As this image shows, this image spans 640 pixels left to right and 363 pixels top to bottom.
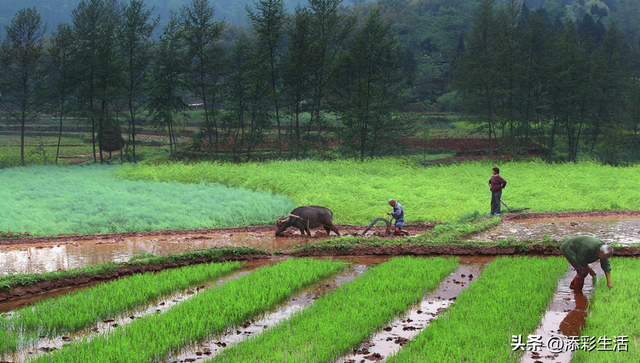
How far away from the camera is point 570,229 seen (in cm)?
1956

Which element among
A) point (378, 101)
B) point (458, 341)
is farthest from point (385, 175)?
point (458, 341)

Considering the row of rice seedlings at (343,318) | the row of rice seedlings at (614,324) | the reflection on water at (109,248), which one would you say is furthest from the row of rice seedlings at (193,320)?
the row of rice seedlings at (614,324)

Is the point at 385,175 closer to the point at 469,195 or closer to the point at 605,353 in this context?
the point at 469,195

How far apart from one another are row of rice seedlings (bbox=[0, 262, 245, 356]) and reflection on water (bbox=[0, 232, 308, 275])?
3.60 metres

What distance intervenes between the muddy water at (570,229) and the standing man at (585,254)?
6876 mm

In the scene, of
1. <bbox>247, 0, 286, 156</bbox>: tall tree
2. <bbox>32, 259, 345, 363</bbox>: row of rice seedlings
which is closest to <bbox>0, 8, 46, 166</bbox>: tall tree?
<bbox>247, 0, 286, 156</bbox>: tall tree

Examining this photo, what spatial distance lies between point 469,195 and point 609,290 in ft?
62.2

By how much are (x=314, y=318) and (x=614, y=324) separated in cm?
531

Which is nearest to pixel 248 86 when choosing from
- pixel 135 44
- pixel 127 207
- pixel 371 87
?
pixel 135 44

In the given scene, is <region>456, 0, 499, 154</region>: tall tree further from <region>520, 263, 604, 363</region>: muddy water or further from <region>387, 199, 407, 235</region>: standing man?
<region>520, 263, 604, 363</region>: muddy water

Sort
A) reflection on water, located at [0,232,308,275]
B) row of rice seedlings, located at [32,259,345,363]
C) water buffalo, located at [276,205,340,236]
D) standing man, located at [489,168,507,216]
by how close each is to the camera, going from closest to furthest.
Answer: row of rice seedlings, located at [32,259,345,363], reflection on water, located at [0,232,308,275], water buffalo, located at [276,205,340,236], standing man, located at [489,168,507,216]

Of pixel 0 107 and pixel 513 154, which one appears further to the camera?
pixel 513 154

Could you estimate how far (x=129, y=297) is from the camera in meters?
10.7

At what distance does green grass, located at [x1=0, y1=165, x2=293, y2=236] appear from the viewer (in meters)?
22.0
